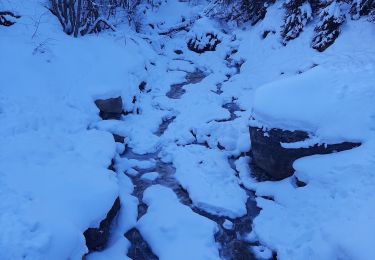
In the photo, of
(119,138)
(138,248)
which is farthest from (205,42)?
(138,248)

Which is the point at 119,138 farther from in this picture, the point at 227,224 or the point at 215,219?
the point at 227,224

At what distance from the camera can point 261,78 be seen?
394 inches

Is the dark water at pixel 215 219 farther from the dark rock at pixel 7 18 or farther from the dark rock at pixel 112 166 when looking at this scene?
the dark rock at pixel 7 18

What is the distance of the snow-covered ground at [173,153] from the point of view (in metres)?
4.46

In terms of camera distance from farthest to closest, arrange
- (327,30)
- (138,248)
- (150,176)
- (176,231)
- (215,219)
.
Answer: (327,30) < (150,176) < (215,219) < (176,231) < (138,248)

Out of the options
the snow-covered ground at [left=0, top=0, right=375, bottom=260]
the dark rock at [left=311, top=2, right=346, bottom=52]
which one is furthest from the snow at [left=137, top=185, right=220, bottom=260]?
the dark rock at [left=311, top=2, right=346, bottom=52]

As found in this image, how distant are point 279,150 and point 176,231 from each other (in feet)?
6.90

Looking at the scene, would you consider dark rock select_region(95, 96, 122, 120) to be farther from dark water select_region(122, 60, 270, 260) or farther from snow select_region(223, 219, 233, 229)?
snow select_region(223, 219, 233, 229)

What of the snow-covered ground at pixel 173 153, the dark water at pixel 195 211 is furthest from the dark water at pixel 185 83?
the dark water at pixel 195 211

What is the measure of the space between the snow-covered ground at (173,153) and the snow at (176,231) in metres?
0.01

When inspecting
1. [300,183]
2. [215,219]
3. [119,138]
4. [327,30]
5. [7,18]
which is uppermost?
[327,30]

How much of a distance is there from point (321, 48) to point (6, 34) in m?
7.62

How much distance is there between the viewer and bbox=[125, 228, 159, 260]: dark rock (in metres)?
4.59

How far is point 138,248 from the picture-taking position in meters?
4.71
